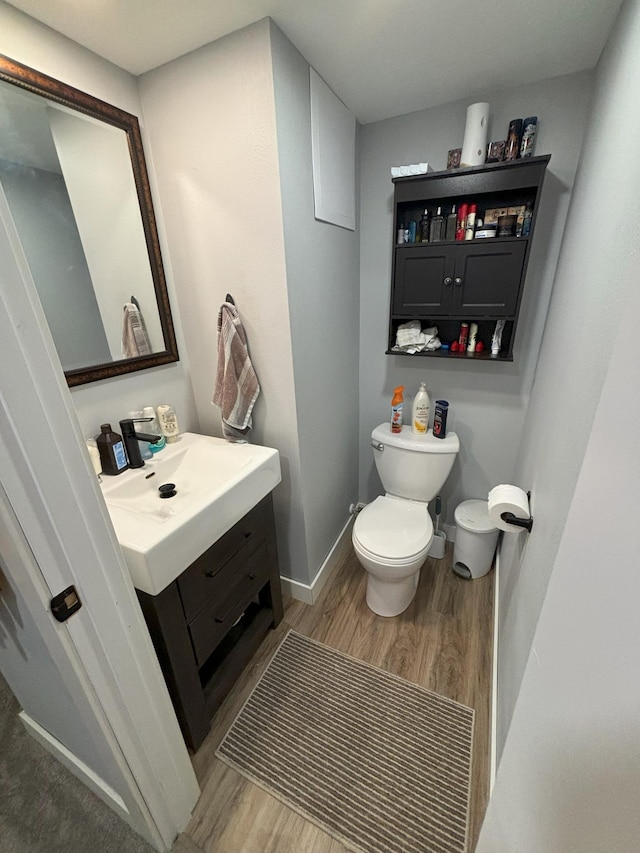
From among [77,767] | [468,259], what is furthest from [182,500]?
[468,259]

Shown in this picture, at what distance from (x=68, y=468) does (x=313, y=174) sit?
128 cm

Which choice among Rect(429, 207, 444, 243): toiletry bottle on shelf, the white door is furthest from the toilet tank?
the white door

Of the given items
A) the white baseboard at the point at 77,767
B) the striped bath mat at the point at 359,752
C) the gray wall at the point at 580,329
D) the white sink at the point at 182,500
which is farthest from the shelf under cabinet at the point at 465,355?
the white baseboard at the point at 77,767

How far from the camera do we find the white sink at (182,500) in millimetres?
848

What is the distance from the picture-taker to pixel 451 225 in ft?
4.75

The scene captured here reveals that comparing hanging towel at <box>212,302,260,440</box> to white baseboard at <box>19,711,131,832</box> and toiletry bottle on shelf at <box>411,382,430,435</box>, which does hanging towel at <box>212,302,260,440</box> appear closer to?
toiletry bottle on shelf at <box>411,382,430,435</box>

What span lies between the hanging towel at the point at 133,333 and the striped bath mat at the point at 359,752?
1424mm

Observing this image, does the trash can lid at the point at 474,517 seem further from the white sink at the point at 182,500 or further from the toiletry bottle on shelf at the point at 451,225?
the toiletry bottle on shelf at the point at 451,225

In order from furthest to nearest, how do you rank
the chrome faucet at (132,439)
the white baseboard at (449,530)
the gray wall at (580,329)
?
the white baseboard at (449,530) < the chrome faucet at (132,439) < the gray wall at (580,329)

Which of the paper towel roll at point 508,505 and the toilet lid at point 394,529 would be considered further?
the toilet lid at point 394,529

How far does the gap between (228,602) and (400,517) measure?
88 cm

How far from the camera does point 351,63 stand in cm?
115

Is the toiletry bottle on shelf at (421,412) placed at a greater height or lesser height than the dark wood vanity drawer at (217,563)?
greater

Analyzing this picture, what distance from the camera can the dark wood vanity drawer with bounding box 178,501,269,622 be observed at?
3.28ft
